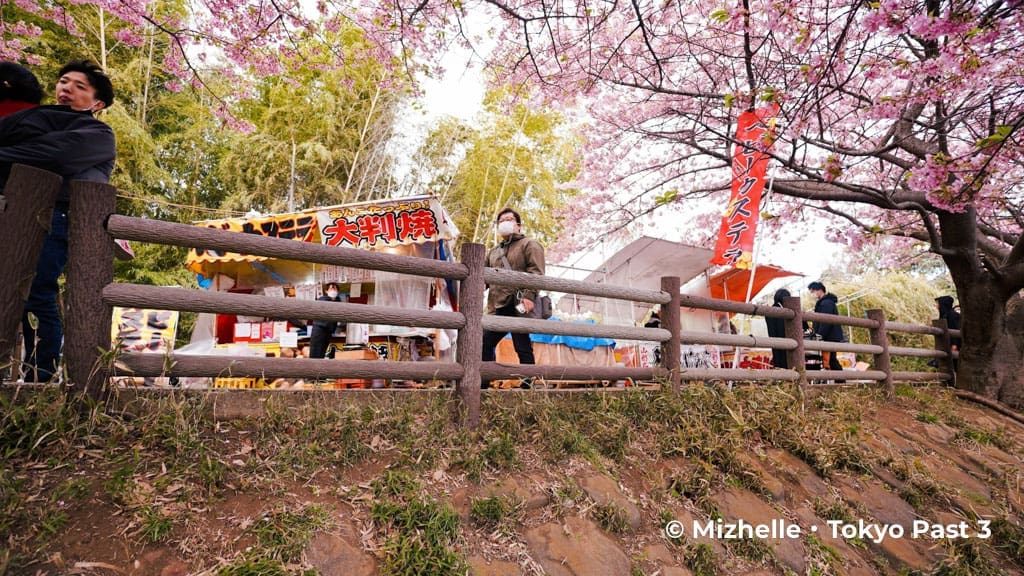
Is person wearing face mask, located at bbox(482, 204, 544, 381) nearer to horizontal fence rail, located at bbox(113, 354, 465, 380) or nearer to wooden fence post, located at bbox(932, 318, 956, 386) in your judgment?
horizontal fence rail, located at bbox(113, 354, 465, 380)

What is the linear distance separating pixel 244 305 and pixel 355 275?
5.14 meters

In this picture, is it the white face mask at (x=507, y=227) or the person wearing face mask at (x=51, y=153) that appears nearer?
the person wearing face mask at (x=51, y=153)

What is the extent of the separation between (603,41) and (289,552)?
781 centimetres

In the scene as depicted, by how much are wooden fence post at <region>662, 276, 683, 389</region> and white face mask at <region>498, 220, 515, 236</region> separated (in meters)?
1.59

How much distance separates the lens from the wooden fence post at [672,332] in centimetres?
418

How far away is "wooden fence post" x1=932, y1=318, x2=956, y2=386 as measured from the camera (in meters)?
7.42

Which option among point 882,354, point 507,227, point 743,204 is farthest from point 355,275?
point 882,354

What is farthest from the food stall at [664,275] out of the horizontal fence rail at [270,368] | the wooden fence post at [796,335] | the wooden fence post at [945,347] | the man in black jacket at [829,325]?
the horizontal fence rail at [270,368]

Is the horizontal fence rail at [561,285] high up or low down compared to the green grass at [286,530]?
up

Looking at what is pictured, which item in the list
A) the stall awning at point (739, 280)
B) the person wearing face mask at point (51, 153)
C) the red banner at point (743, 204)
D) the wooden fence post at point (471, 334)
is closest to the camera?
the person wearing face mask at point (51, 153)

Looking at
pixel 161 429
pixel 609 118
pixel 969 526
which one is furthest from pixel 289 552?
pixel 609 118

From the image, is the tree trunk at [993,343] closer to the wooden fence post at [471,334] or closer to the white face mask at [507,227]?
the white face mask at [507,227]

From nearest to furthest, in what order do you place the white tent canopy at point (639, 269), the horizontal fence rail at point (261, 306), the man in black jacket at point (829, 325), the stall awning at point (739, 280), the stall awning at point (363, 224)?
1. the horizontal fence rail at point (261, 306)
2. the man in black jacket at point (829, 325)
3. the stall awning at point (363, 224)
4. the white tent canopy at point (639, 269)
5. the stall awning at point (739, 280)

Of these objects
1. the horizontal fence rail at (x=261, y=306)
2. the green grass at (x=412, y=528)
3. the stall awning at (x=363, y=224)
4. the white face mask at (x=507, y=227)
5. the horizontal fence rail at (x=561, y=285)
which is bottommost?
the green grass at (x=412, y=528)
